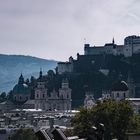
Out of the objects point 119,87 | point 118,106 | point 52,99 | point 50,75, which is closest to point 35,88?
point 52,99

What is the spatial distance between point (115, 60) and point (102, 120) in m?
124

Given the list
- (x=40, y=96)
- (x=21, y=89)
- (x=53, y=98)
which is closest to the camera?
(x=40, y=96)

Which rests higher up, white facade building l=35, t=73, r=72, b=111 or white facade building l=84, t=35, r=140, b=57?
white facade building l=84, t=35, r=140, b=57

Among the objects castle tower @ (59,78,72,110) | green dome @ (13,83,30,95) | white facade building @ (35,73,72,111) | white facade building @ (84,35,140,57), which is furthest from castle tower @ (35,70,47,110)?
white facade building @ (84,35,140,57)

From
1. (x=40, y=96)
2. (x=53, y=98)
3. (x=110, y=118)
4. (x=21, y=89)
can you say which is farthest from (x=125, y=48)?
(x=110, y=118)

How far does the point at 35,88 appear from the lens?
170250 mm

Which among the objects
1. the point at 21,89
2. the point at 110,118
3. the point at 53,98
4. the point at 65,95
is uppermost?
the point at 21,89

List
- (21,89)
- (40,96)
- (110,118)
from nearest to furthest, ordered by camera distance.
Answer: (110,118) < (40,96) < (21,89)

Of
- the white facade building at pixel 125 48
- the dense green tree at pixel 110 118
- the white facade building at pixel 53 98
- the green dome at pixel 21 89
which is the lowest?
the dense green tree at pixel 110 118

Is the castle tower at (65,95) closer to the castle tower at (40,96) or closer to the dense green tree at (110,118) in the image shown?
the castle tower at (40,96)

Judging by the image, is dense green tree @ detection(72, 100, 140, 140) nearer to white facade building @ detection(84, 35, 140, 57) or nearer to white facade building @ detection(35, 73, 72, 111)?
white facade building @ detection(35, 73, 72, 111)

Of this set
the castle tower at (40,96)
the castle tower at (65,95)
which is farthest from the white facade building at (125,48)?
the castle tower at (40,96)

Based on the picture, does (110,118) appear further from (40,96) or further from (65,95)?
(65,95)

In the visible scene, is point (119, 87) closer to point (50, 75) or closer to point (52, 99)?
point (52, 99)
